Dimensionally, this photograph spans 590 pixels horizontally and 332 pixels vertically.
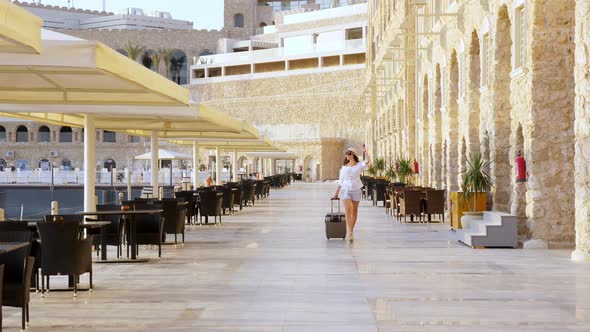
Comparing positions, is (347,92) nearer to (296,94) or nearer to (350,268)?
(296,94)

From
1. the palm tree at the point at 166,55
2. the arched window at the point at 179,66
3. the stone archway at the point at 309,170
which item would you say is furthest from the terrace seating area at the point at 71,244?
the arched window at the point at 179,66

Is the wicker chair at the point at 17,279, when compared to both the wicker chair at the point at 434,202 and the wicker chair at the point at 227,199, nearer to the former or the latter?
the wicker chair at the point at 434,202

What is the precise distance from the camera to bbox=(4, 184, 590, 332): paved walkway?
6641 millimetres

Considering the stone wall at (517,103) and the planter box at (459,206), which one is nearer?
the stone wall at (517,103)

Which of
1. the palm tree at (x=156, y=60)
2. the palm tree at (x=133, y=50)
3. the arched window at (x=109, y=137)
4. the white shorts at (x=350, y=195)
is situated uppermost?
the palm tree at (x=133, y=50)

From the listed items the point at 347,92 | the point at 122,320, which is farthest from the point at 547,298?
the point at 347,92

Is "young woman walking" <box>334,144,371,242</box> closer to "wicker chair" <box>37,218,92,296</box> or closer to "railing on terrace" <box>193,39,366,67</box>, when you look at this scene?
"wicker chair" <box>37,218,92,296</box>

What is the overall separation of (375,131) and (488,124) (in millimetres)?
33179

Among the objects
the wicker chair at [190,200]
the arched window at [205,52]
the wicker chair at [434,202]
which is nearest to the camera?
the wicker chair at [190,200]

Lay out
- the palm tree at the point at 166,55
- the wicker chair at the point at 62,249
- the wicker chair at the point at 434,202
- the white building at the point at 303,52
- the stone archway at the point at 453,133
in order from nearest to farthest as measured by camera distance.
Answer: the wicker chair at the point at 62,249
the wicker chair at the point at 434,202
the stone archway at the point at 453,133
the white building at the point at 303,52
the palm tree at the point at 166,55

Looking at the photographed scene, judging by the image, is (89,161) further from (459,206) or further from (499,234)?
(459,206)

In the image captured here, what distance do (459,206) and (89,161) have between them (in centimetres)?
575

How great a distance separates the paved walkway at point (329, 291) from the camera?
21.8 ft

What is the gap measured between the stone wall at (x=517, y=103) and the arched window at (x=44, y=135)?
208ft
